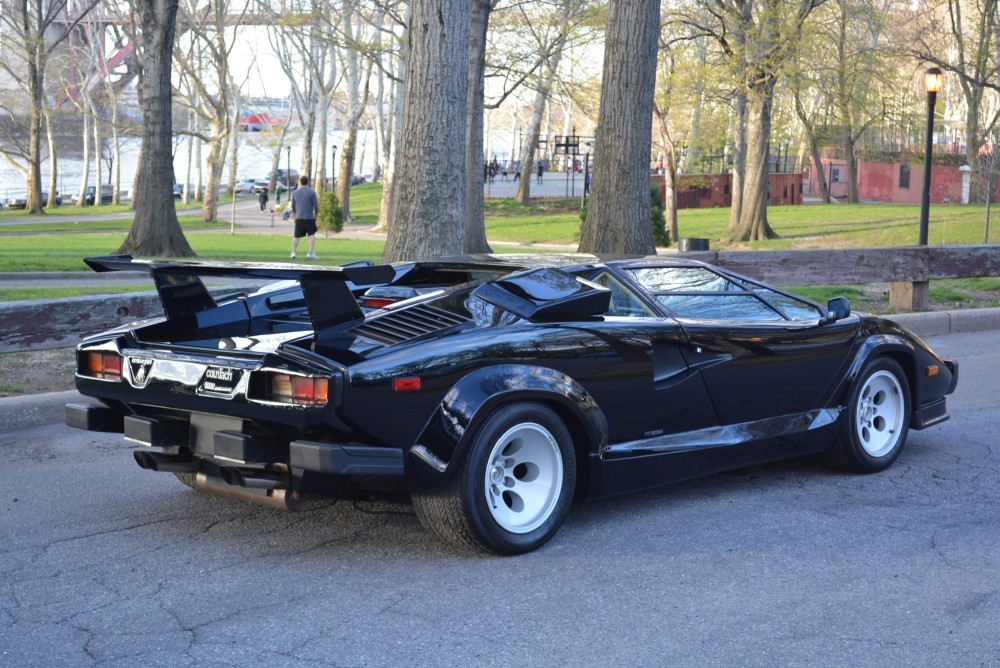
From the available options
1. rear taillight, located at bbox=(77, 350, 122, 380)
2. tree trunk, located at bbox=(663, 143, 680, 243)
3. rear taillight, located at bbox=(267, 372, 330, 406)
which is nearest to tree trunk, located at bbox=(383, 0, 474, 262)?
rear taillight, located at bbox=(77, 350, 122, 380)

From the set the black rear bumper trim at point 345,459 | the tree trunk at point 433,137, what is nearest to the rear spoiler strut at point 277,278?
the black rear bumper trim at point 345,459

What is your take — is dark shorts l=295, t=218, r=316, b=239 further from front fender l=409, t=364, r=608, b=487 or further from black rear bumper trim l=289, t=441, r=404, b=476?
black rear bumper trim l=289, t=441, r=404, b=476

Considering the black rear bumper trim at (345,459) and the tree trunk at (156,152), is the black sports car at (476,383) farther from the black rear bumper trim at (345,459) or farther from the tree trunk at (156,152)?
the tree trunk at (156,152)

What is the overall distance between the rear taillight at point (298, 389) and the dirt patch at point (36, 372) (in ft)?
14.9

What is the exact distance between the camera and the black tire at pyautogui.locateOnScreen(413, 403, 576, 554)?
4758 mm

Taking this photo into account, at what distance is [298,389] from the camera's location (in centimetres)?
451

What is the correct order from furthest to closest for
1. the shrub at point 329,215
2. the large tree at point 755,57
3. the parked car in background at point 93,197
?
the parked car in background at point 93,197 < the shrub at point 329,215 < the large tree at point 755,57

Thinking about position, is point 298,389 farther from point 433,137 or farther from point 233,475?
point 433,137

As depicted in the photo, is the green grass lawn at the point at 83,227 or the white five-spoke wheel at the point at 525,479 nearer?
the white five-spoke wheel at the point at 525,479

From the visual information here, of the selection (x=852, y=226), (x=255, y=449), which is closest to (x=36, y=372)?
(x=255, y=449)

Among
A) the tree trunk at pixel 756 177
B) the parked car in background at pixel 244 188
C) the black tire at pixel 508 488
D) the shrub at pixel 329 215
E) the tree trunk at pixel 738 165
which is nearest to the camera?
the black tire at pixel 508 488

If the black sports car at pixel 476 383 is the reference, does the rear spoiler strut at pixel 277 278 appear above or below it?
above

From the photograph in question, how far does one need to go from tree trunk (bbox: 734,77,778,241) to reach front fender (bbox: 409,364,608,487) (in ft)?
84.4

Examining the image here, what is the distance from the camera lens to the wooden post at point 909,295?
13.7 meters
